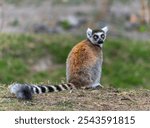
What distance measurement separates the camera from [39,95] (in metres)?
8.45

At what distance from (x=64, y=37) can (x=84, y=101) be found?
30.9 feet

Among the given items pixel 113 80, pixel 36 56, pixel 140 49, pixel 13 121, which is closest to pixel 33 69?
pixel 36 56

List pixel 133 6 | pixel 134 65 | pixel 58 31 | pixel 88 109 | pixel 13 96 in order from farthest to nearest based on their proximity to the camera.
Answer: pixel 133 6
pixel 58 31
pixel 134 65
pixel 13 96
pixel 88 109

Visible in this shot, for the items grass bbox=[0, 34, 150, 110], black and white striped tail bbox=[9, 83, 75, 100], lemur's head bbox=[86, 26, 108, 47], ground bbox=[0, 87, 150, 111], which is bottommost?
grass bbox=[0, 34, 150, 110]

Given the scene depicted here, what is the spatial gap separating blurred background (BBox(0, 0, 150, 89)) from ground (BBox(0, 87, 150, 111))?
3483 millimetres

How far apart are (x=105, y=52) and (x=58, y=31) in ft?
10.0

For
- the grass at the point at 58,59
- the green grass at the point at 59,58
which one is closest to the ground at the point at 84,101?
the grass at the point at 58,59

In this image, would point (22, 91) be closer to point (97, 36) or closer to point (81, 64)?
point (81, 64)

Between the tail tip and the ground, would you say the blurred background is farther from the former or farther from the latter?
the tail tip

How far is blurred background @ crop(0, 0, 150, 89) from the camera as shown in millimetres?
15781

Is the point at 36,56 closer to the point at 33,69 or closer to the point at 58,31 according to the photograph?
the point at 33,69

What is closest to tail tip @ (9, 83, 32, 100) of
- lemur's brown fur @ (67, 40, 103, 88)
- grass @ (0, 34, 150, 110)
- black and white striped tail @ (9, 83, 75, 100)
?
black and white striped tail @ (9, 83, 75, 100)

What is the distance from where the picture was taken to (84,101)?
8.20m

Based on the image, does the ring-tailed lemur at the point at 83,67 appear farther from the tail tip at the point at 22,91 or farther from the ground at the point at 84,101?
the tail tip at the point at 22,91
